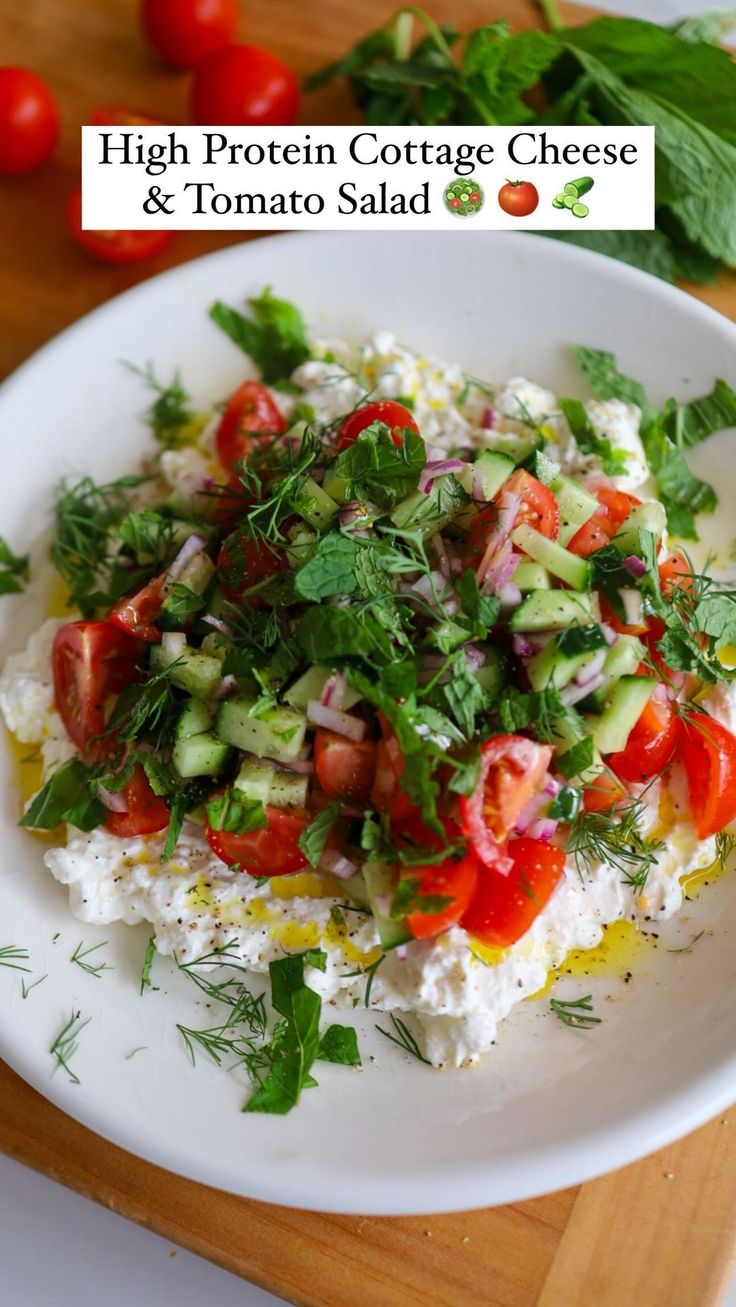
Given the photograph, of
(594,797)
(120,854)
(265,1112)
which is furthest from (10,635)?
(594,797)

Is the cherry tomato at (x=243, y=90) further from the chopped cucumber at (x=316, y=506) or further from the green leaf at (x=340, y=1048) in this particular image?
the green leaf at (x=340, y=1048)

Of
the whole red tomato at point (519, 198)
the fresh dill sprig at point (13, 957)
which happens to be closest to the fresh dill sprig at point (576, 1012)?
the fresh dill sprig at point (13, 957)

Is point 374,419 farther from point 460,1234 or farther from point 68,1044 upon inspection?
point 460,1234

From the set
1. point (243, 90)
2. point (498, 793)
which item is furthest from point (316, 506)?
point (243, 90)

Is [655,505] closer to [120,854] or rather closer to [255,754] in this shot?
[255,754]

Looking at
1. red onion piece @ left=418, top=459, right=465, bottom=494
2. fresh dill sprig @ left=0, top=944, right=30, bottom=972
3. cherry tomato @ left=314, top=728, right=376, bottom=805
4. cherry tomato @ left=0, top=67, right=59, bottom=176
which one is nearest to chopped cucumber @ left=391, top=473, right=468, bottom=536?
red onion piece @ left=418, top=459, right=465, bottom=494

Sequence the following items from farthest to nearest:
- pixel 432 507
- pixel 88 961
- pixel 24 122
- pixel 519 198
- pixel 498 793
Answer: pixel 24 122 < pixel 519 198 < pixel 88 961 < pixel 432 507 < pixel 498 793
